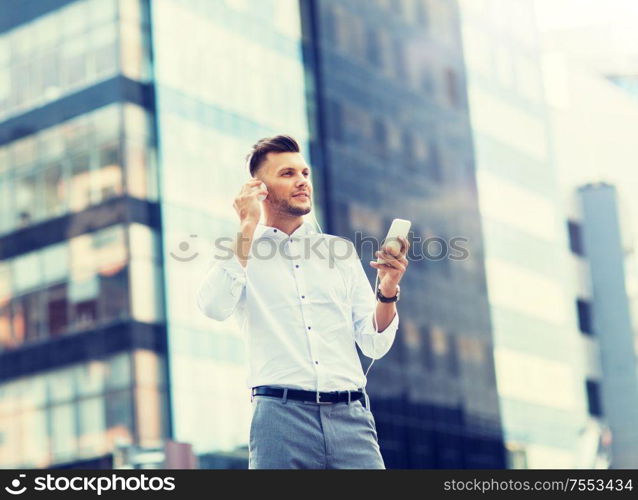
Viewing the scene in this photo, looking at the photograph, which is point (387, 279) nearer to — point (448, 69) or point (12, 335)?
point (12, 335)

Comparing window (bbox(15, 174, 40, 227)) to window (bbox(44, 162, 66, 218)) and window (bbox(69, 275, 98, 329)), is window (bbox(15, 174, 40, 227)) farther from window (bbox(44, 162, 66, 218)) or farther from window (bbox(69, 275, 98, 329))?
window (bbox(69, 275, 98, 329))

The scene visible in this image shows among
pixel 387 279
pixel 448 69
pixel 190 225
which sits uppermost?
pixel 448 69

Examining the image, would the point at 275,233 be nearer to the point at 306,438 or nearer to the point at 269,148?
the point at 269,148

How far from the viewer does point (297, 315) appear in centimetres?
516

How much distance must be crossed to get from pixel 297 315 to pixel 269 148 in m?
0.77

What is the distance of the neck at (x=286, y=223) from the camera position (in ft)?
17.6

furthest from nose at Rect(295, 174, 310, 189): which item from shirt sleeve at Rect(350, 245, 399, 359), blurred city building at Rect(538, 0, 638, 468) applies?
blurred city building at Rect(538, 0, 638, 468)

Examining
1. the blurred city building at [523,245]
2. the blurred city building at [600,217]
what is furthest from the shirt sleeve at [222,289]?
the blurred city building at [600,217]

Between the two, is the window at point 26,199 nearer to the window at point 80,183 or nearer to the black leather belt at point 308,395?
the window at point 80,183

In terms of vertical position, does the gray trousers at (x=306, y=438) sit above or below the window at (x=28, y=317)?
below

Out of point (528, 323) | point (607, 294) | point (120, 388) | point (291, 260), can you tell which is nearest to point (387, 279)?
point (291, 260)

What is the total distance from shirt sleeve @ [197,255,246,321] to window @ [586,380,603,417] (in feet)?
191

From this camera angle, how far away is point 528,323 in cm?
5594

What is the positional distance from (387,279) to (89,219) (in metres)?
31.9
